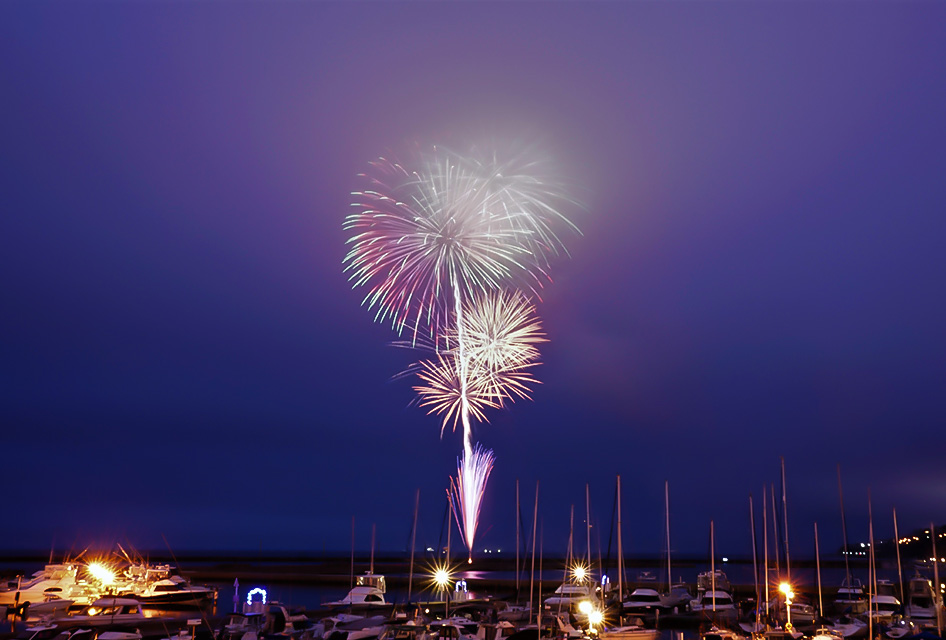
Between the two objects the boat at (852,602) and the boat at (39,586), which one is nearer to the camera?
the boat at (39,586)

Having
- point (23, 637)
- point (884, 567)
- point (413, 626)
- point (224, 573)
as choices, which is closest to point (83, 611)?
point (23, 637)

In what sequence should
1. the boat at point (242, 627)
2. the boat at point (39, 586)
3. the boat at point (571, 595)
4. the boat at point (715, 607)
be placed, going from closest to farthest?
the boat at point (242, 627), the boat at point (39, 586), the boat at point (715, 607), the boat at point (571, 595)

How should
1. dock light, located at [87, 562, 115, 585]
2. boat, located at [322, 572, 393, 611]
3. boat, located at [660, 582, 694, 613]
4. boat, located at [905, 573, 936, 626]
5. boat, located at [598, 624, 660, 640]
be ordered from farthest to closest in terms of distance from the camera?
boat, located at [660, 582, 694, 613]
dock light, located at [87, 562, 115, 585]
boat, located at [322, 572, 393, 611]
boat, located at [905, 573, 936, 626]
boat, located at [598, 624, 660, 640]

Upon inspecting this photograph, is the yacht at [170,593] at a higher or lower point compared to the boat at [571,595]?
lower

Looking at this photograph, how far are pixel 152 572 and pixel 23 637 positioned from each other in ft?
107

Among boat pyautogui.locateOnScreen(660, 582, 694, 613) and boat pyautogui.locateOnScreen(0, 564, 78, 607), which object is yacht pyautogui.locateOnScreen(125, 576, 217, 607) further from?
boat pyautogui.locateOnScreen(660, 582, 694, 613)

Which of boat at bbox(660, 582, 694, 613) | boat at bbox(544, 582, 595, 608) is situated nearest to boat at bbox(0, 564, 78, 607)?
boat at bbox(544, 582, 595, 608)

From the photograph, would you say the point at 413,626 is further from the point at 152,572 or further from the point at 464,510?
the point at 152,572

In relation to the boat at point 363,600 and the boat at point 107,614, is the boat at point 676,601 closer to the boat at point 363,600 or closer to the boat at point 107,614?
the boat at point 363,600

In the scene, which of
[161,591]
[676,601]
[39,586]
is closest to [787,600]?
[676,601]

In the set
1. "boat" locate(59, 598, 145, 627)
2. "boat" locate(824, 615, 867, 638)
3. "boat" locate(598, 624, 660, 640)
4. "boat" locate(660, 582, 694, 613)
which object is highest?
"boat" locate(598, 624, 660, 640)

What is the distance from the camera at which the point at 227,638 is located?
35.1m

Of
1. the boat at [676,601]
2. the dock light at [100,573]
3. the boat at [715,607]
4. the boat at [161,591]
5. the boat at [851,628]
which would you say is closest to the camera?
the boat at [851,628]

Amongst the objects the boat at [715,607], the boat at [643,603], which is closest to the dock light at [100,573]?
the boat at [643,603]
